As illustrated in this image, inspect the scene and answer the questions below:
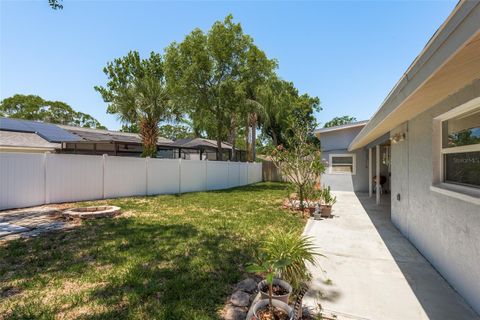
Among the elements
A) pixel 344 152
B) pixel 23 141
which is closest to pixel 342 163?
pixel 344 152

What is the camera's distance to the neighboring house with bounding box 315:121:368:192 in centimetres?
1483

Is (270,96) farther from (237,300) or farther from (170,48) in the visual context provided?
(237,300)

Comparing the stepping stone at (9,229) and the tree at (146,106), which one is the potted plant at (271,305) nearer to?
the stepping stone at (9,229)

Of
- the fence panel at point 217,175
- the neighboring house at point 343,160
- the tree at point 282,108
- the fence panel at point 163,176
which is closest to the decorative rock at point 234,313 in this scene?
the fence panel at point 163,176

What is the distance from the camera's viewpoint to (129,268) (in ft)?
12.9

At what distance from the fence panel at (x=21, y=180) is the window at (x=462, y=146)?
1109 centimetres

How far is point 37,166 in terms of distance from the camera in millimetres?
8359

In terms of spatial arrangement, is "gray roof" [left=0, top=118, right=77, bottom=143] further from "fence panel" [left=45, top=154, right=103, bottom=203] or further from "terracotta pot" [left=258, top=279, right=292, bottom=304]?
"terracotta pot" [left=258, top=279, right=292, bottom=304]

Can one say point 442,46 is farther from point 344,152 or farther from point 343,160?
point 343,160

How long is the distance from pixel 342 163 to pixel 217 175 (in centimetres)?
800

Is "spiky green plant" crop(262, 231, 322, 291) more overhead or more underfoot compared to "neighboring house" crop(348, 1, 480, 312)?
more underfoot

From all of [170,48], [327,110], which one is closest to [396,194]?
[170,48]

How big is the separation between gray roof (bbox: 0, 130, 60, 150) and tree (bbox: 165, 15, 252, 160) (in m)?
9.18

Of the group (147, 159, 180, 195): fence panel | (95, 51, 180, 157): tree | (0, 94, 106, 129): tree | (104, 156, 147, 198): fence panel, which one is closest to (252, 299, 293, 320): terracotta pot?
(104, 156, 147, 198): fence panel
